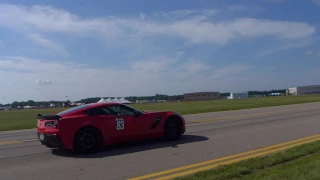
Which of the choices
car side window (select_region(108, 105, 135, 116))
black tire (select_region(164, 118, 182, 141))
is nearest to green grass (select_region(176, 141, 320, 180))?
black tire (select_region(164, 118, 182, 141))

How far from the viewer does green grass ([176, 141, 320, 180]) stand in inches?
237

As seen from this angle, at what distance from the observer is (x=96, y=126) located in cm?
928

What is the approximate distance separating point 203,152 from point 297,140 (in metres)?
3.28

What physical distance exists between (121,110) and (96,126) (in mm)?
1036

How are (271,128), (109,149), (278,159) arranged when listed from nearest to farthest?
(278,159) → (109,149) → (271,128)

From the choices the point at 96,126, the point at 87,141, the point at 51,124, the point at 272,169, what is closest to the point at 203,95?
the point at 96,126

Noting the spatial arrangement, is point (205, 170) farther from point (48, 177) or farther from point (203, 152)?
point (48, 177)

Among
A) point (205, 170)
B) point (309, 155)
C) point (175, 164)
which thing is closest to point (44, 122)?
point (175, 164)

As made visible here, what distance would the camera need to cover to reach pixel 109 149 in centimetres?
975

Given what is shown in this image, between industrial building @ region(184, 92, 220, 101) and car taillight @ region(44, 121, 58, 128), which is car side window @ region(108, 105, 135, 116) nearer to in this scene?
car taillight @ region(44, 121, 58, 128)

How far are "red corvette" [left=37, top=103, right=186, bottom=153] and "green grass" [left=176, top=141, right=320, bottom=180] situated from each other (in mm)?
3647

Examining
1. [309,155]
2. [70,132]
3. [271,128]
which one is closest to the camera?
[309,155]

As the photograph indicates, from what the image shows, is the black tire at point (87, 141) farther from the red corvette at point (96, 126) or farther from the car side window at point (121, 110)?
the car side window at point (121, 110)

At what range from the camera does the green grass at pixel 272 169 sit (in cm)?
601
